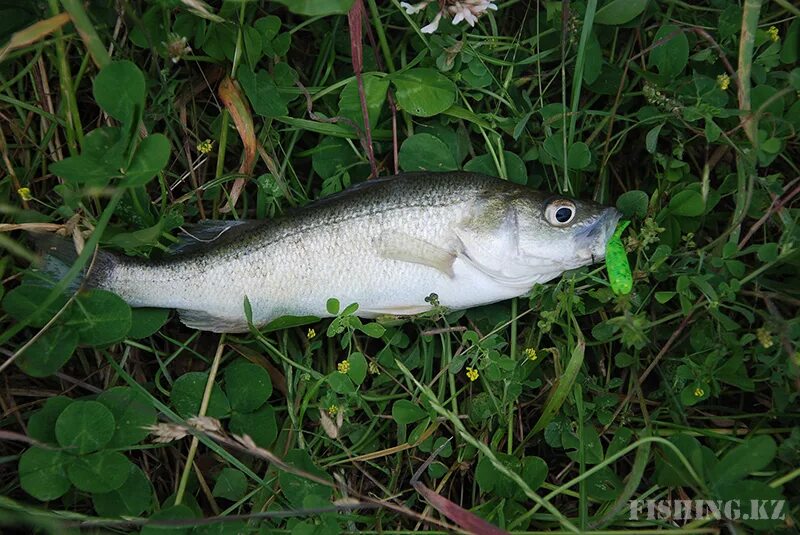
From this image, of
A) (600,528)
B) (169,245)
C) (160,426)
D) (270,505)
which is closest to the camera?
(160,426)

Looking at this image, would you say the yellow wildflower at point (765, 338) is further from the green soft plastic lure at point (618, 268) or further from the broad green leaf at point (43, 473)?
the broad green leaf at point (43, 473)

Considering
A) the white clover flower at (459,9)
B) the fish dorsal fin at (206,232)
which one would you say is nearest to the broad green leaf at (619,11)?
the white clover flower at (459,9)

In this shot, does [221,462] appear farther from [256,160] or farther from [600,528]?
[600,528]

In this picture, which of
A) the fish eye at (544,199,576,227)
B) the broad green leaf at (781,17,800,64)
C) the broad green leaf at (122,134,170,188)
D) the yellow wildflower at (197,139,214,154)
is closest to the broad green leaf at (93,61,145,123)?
the broad green leaf at (122,134,170,188)

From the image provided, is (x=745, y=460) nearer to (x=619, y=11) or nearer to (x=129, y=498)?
(x=619, y=11)

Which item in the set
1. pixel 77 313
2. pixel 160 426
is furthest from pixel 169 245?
pixel 160 426
